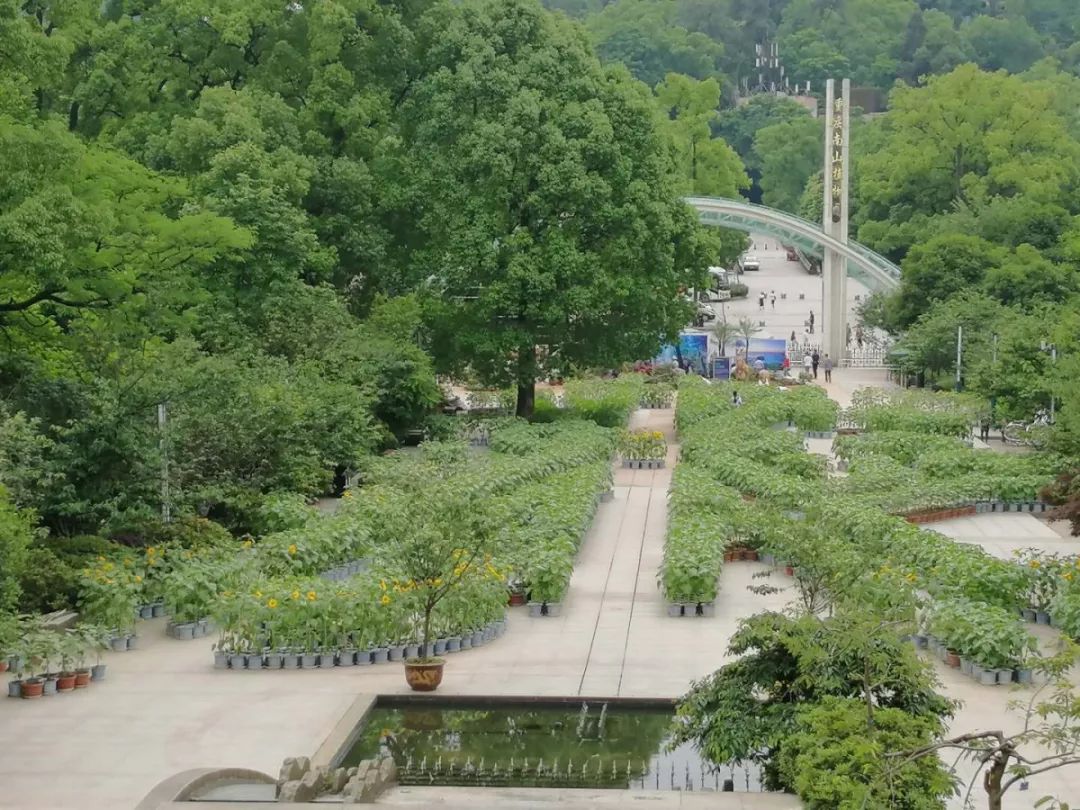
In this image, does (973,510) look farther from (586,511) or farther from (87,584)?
(87,584)

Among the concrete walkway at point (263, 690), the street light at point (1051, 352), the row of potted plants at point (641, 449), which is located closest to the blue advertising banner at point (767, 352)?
the street light at point (1051, 352)

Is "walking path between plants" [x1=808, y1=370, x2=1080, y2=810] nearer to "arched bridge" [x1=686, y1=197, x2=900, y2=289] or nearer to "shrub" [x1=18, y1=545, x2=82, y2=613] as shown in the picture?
"shrub" [x1=18, y1=545, x2=82, y2=613]

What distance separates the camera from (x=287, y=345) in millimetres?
34344

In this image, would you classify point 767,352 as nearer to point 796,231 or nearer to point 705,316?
Answer: point 796,231

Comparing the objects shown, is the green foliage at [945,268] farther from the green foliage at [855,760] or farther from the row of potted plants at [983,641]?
the green foliage at [855,760]

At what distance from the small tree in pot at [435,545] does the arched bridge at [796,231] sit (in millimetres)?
35240

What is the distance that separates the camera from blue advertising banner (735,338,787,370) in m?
53.0

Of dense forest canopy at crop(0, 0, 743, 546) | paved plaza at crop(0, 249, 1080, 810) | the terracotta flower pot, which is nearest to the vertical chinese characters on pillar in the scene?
dense forest canopy at crop(0, 0, 743, 546)

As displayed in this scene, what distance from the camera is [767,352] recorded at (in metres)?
53.8

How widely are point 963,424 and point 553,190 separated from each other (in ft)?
30.7

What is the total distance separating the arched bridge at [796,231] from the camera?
5409 centimetres

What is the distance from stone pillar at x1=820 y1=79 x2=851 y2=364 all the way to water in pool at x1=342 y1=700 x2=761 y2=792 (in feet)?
121

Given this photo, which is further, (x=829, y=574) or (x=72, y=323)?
(x=72, y=323)

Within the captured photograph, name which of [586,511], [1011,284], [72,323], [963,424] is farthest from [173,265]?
[1011,284]
